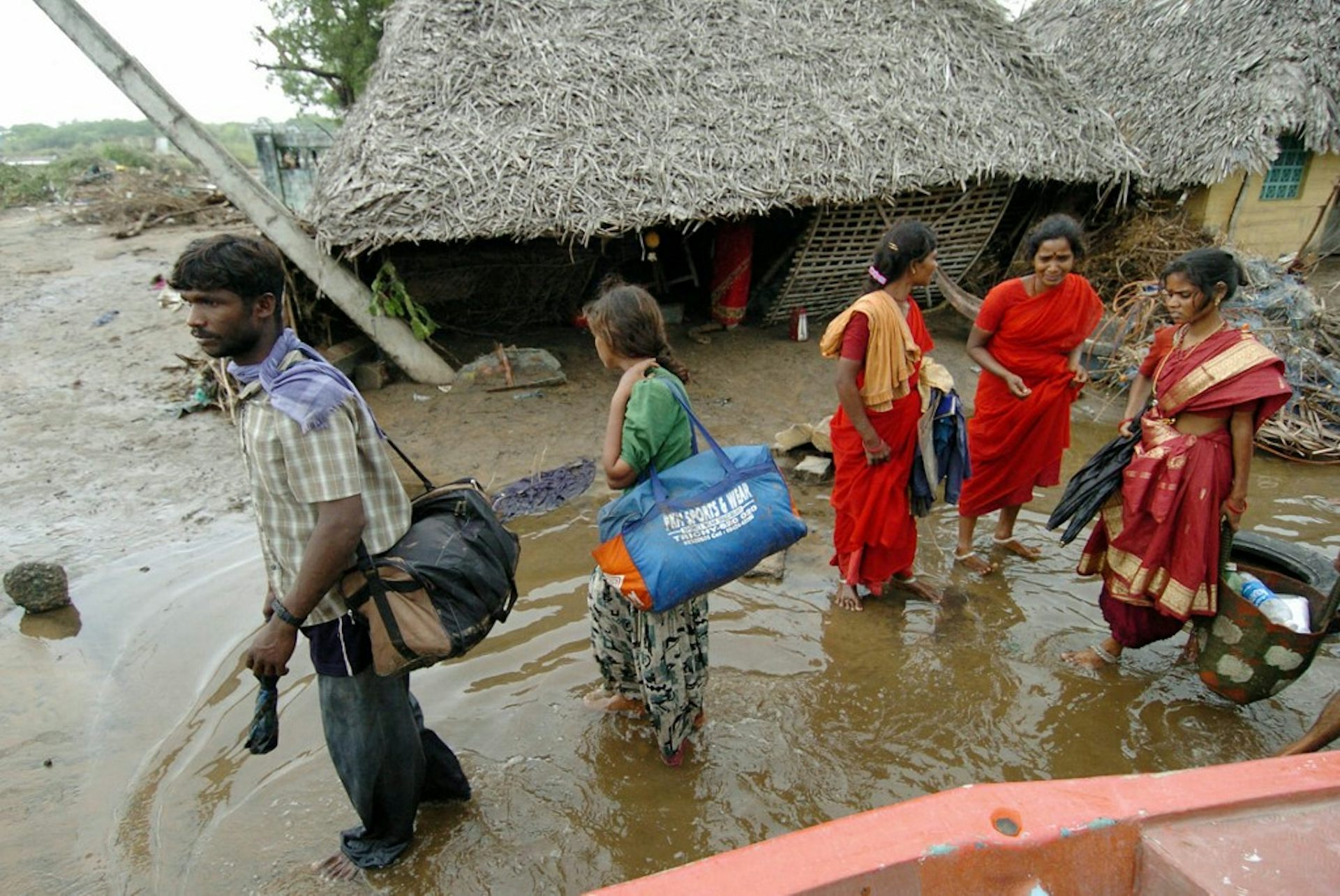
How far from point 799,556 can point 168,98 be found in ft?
19.0

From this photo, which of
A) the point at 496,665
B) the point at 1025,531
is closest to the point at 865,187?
the point at 1025,531

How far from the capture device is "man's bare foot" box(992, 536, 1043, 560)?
4.00 m

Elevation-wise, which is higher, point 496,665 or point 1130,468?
point 1130,468

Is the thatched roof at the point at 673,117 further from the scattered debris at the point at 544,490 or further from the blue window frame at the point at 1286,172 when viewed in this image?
the blue window frame at the point at 1286,172

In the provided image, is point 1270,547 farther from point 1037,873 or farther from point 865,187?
point 865,187

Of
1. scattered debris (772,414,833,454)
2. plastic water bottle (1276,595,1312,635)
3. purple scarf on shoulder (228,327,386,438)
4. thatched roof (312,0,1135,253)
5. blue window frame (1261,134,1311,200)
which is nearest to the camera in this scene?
purple scarf on shoulder (228,327,386,438)

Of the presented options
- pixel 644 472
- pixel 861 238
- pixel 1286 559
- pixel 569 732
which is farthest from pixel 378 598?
pixel 861 238

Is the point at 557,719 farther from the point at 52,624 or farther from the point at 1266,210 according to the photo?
the point at 1266,210

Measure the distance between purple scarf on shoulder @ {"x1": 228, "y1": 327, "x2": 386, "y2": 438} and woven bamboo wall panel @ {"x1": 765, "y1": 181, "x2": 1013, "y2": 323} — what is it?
637 cm

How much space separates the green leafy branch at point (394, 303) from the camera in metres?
6.32

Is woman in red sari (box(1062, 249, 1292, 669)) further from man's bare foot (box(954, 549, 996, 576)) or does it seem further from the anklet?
man's bare foot (box(954, 549, 996, 576))


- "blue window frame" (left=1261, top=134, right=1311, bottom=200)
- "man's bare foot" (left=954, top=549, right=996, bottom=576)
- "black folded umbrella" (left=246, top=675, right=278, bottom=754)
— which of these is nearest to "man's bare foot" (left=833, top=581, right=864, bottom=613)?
"man's bare foot" (left=954, top=549, right=996, bottom=576)

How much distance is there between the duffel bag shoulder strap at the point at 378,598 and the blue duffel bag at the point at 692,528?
2.01 feet

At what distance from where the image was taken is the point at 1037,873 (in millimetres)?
1178
